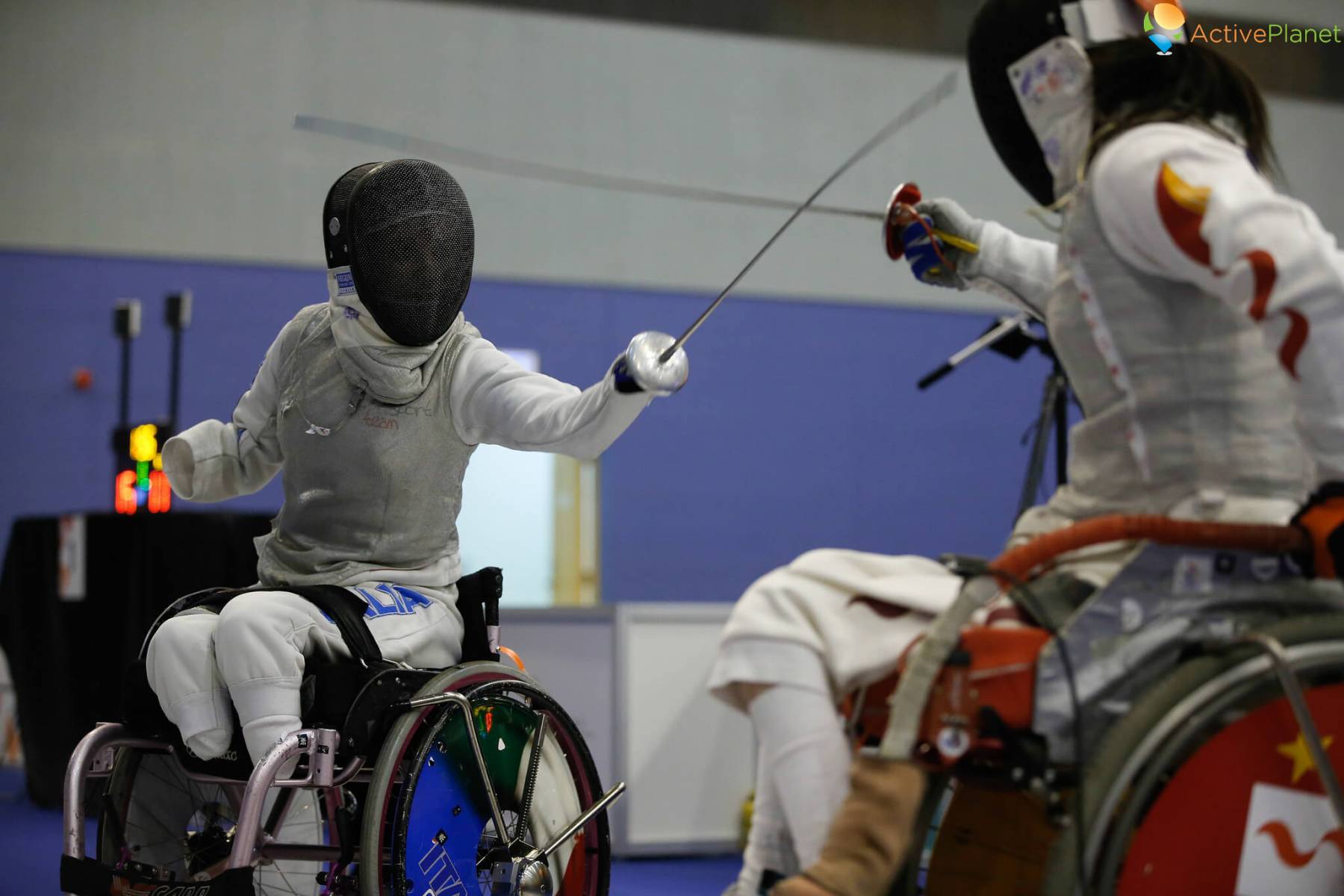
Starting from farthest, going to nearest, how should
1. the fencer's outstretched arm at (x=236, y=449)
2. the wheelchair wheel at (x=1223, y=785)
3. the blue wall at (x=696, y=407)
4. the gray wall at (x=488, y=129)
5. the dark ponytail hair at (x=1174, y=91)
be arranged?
the gray wall at (x=488, y=129), the blue wall at (x=696, y=407), the fencer's outstretched arm at (x=236, y=449), the dark ponytail hair at (x=1174, y=91), the wheelchair wheel at (x=1223, y=785)

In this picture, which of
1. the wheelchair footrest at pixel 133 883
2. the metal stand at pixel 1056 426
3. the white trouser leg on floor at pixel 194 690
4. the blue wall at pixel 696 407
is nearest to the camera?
the wheelchair footrest at pixel 133 883

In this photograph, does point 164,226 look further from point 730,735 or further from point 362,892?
point 362,892

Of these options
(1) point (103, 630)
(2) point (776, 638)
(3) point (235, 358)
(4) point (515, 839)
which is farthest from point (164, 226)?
(2) point (776, 638)

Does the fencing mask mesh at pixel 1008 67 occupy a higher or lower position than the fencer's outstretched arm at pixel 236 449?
higher

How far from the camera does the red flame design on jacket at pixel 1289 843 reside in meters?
1.15

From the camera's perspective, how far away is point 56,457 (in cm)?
570

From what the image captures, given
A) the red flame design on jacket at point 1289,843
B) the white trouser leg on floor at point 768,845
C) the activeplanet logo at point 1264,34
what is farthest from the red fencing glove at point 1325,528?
the activeplanet logo at point 1264,34

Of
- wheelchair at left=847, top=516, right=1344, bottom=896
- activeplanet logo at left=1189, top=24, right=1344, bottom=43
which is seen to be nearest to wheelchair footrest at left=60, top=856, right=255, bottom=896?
wheelchair at left=847, top=516, right=1344, bottom=896

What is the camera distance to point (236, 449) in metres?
2.21

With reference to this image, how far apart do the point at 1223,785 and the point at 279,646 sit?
3.84ft

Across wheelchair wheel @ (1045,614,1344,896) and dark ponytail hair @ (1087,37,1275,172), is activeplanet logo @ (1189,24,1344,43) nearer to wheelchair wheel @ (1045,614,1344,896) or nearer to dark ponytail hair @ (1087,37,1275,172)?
dark ponytail hair @ (1087,37,1275,172)

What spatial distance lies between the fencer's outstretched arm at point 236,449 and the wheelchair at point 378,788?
270 millimetres

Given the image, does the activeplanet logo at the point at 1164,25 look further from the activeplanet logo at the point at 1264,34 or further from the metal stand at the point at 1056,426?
the activeplanet logo at the point at 1264,34

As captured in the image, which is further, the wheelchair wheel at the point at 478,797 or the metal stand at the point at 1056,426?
the metal stand at the point at 1056,426
